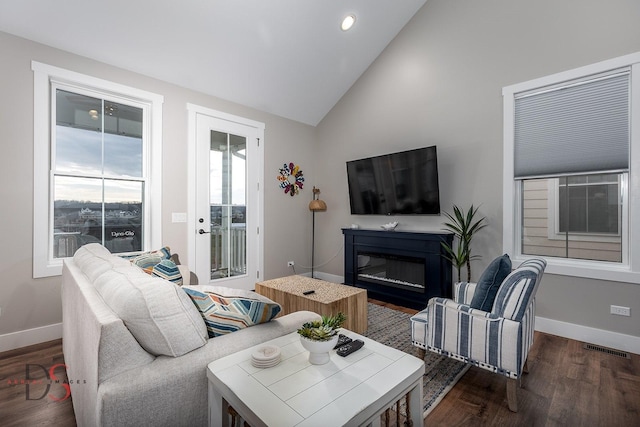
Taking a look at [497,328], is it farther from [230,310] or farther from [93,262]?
[93,262]

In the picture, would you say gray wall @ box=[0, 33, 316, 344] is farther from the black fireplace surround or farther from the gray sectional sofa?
the black fireplace surround

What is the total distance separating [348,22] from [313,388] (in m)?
3.99

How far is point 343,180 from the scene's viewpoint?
488cm

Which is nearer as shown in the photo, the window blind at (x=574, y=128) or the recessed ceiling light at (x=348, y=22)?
the window blind at (x=574, y=128)

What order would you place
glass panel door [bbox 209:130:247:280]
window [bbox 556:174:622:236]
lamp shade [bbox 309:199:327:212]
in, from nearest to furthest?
1. window [bbox 556:174:622:236]
2. glass panel door [bbox 209:130:247:280]
3. lamp shade [bbox 309:199:327:212]

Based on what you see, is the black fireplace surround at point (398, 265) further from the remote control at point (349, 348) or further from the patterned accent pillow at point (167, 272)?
the patterned accent pillow at point (167, 272)

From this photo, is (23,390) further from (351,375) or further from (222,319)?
(351,375)

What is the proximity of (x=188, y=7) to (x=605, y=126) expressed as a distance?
4022 millimetres

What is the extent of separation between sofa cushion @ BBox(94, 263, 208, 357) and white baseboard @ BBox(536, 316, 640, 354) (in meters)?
3.28

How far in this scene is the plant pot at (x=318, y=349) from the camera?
3.98 feet

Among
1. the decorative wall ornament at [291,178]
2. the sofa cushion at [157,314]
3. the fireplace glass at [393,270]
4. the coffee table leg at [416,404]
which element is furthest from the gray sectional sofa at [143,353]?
the decorative wall ornament at [291,178]

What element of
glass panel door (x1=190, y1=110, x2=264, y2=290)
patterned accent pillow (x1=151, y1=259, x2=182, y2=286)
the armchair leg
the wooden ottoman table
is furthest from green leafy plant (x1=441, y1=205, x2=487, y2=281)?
patterned accent pillow (x1=151, y1=259, x2=182, y2=286)

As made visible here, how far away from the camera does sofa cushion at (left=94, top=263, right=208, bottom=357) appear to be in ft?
3.75

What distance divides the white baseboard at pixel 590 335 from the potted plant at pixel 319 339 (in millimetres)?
2843
